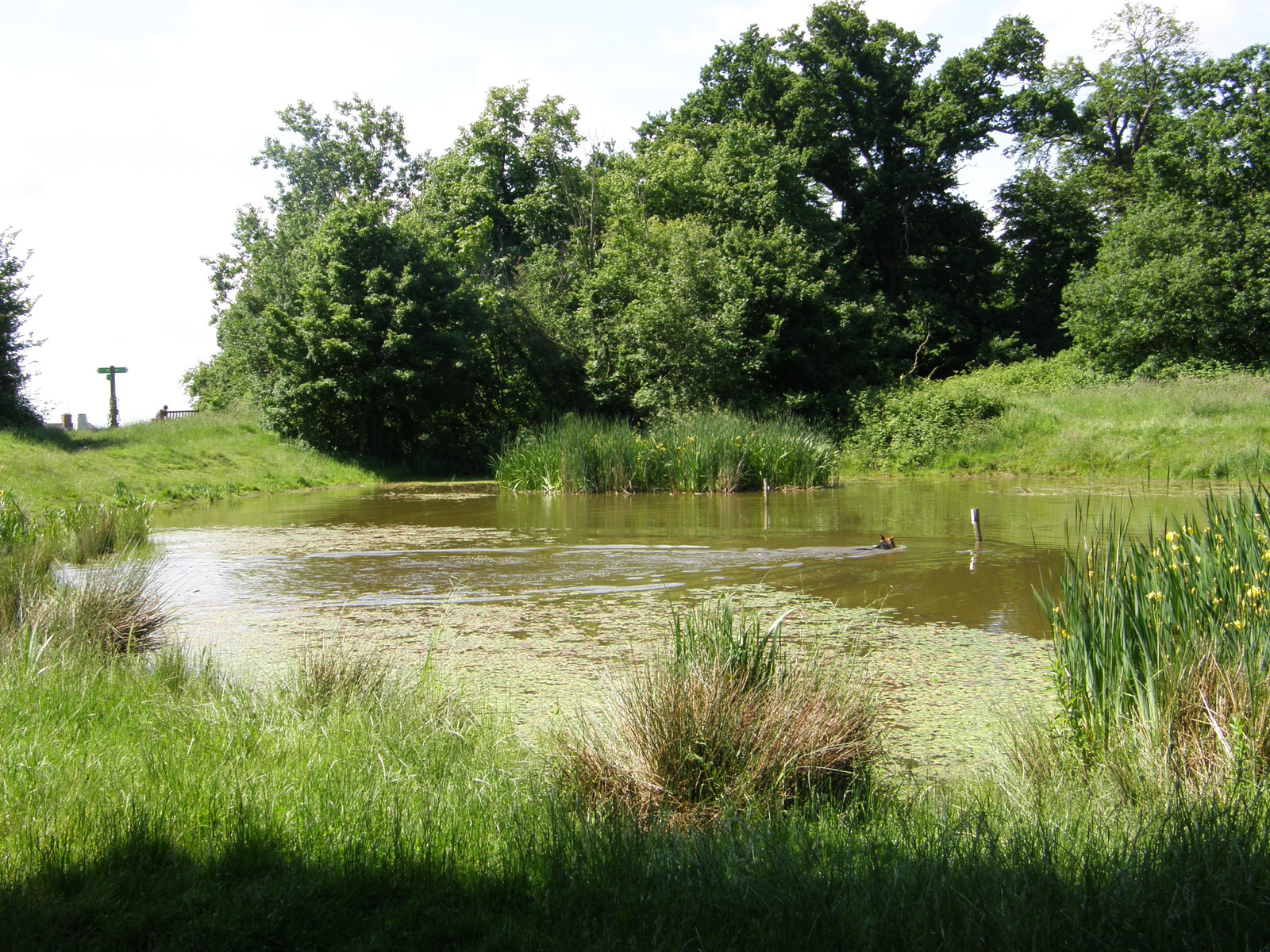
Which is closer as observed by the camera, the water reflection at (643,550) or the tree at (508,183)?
the water reflection at (643,550)

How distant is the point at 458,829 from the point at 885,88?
120 feet

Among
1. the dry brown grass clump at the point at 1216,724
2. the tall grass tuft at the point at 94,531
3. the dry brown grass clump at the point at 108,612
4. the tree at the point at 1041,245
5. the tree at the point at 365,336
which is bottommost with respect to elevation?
the dry brown grass clump at the point at 1216,724

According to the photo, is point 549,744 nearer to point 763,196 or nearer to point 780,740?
point 780,740

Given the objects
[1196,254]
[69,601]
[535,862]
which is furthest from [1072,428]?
[535,862]

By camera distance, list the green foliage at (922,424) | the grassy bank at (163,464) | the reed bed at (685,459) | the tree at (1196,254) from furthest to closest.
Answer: the tree at (1196,254) → the green foliage at (922,424) → the reed bed at (685,459) → the grassy bank at (163,464)

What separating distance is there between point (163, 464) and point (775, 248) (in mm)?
17742

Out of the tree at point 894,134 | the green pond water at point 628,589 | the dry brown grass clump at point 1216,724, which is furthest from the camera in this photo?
the tree at point 894,134

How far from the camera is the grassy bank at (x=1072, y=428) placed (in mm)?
21500

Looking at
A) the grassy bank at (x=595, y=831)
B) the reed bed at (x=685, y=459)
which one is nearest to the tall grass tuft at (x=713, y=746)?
the grassy bank at (x=595, y=831)

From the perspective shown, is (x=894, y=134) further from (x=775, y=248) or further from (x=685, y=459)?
(x=685, y=459)

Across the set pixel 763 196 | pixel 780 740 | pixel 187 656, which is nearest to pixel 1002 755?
pixel 780 740

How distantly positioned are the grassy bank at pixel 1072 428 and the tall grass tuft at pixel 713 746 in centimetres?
1799

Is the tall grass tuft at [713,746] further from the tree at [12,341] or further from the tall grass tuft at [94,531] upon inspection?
the tree at [12,341]

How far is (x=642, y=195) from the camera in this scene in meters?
33.3
